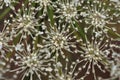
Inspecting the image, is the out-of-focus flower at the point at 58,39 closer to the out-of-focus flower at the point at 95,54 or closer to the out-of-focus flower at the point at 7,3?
the out-of-focus flower at the point at 95,54

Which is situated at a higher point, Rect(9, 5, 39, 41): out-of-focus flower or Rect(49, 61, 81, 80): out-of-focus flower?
Rect(9, 5, 39, 41): out-of-focus flower

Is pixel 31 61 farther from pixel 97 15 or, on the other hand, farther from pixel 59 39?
pixel 97 15

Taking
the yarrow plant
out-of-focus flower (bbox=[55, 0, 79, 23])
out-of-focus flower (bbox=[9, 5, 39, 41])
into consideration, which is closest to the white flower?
the yarrow plant

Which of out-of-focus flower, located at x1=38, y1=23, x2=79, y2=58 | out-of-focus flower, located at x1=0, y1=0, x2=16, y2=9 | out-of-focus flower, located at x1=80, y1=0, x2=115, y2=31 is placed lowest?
out-of-focus flower, located at x1=38, y1=23, x2=79, y2=58

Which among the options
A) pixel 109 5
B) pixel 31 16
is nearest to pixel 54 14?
pixel 31 16

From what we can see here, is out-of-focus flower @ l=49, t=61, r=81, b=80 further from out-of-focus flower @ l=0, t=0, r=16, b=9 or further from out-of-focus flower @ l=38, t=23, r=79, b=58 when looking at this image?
out-of-focus flower @ l=0, t=0, r=16, b=9

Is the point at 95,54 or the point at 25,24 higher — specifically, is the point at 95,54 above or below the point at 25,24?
below

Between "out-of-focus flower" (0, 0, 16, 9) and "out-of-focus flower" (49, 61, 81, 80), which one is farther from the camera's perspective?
"out-of-focus flower" (0, 0, 16, 9)

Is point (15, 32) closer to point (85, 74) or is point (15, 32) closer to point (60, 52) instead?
point (60, 52)

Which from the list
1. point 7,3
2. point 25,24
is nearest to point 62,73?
point 25,24
